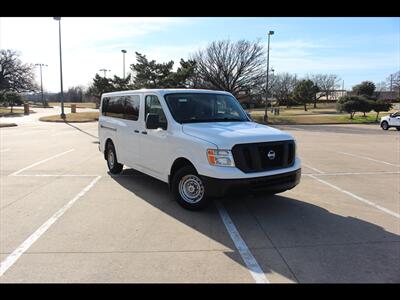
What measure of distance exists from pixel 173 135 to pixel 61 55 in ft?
109

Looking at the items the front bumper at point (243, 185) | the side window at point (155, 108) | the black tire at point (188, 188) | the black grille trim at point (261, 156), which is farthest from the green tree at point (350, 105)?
the black tire at point (188, 188)

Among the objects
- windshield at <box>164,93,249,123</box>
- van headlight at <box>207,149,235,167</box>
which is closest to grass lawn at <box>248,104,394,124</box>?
windshield at <box>164,93,249,123</box>

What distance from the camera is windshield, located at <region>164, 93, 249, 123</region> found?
21.6 feet

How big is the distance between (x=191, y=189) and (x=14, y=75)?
8232 cm

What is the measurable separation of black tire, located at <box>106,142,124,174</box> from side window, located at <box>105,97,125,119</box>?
0.77 m

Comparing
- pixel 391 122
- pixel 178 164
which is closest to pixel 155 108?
pixel 178 164

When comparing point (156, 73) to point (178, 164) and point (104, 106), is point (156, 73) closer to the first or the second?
point (104, 106)

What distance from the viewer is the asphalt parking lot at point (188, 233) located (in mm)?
3838

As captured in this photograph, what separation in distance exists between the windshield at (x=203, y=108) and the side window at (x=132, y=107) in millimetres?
1083

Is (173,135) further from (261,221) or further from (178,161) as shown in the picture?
(261,221)

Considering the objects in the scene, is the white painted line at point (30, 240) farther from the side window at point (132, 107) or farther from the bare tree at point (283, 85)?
the bare tree at point (283, 85)

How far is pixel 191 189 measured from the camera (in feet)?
19.6
